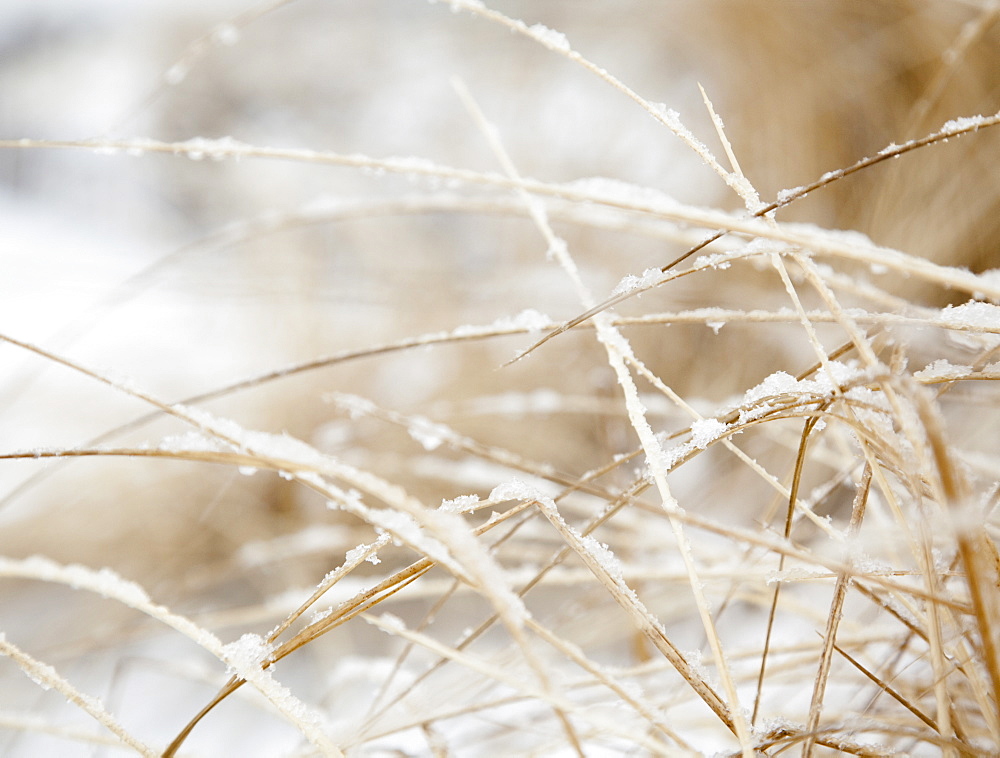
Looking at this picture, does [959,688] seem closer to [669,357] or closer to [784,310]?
[784,310]

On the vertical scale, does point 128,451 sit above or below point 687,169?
below

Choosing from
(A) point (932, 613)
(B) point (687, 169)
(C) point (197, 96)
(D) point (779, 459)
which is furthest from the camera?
Result: (C) point (197, 96)

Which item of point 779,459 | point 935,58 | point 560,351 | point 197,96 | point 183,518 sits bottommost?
point 779,459

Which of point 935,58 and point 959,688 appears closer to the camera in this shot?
point 959,688

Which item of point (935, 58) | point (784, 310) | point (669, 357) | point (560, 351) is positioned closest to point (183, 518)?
point (560, 351)

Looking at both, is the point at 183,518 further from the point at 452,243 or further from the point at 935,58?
the point at 935,58

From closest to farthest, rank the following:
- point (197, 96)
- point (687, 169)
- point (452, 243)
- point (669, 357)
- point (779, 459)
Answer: point (779, 459) < point (669, 357) < point (687, 169) < point (452, 243) < point (197, 96)
